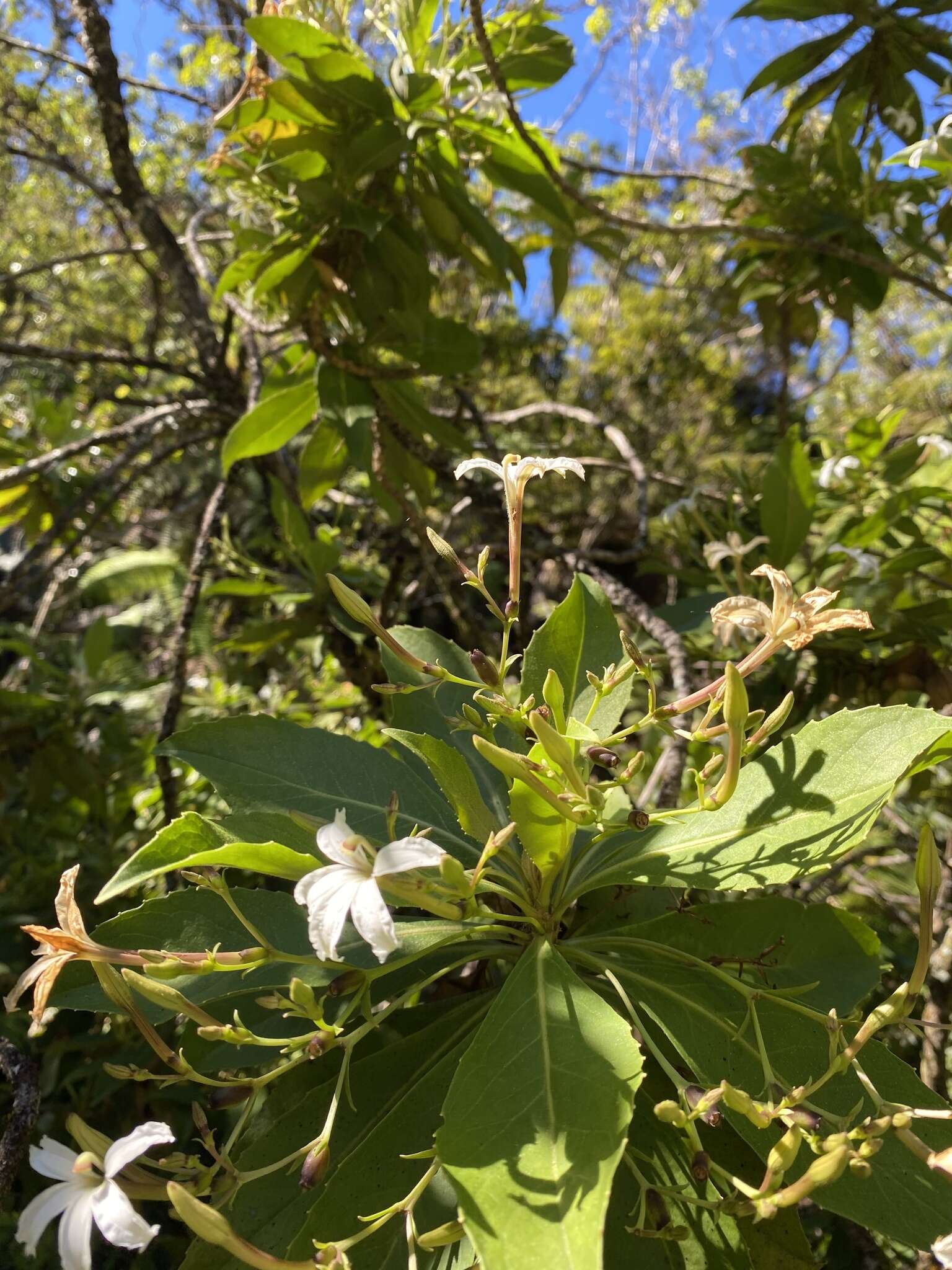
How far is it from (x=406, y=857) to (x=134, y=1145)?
0.30 metres

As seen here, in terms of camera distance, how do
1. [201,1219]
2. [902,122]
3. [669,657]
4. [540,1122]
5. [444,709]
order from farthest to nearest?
[902,122]
[669,657]
[444,709]
[540,1122]
[201,1219]

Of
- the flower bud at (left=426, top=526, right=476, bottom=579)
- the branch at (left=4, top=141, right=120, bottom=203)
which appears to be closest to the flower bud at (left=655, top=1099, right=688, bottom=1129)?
the flower bud at (left=426, top=526, right=476, bottom=579)

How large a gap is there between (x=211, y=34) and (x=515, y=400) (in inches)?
146

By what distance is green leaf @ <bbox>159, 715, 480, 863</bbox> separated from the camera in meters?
1.00

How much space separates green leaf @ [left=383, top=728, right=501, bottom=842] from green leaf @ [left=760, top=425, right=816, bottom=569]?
1028 millimetres

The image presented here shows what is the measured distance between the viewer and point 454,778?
88 centimetres

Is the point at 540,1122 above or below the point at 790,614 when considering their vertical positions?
below

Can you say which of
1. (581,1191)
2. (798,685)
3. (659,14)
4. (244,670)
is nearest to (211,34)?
(659,14)

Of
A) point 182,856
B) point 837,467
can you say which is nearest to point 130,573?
point 837,467

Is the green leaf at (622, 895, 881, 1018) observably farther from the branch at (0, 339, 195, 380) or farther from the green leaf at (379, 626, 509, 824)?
the branch at (0, 339, 195, 380)

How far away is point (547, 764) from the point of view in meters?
0.85

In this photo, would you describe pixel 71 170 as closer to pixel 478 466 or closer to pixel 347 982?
pixel 478 466

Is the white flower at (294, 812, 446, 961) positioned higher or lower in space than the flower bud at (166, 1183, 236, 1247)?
higher

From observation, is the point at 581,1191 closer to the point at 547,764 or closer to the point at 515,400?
the point at 547,764
